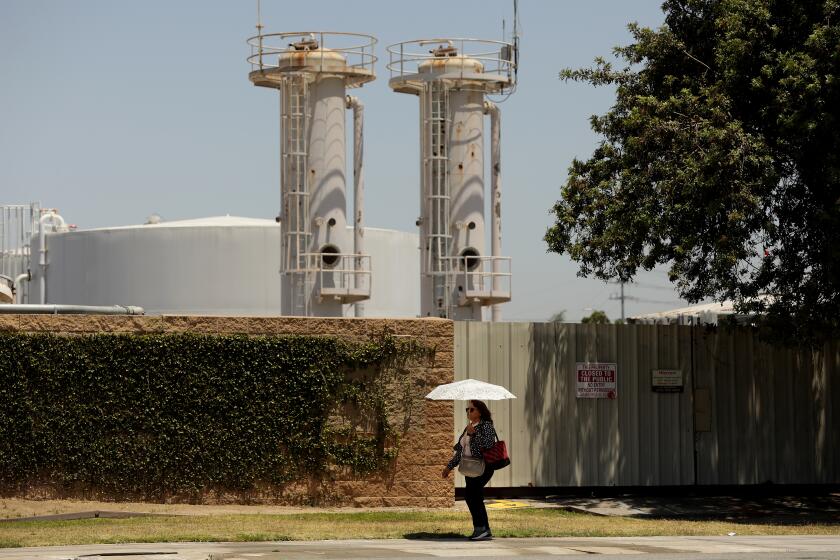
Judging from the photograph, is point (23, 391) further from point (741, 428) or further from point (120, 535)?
point (741, 428)

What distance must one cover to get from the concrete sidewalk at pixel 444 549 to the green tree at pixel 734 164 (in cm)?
599

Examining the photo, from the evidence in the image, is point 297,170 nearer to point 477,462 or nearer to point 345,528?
point 345,528

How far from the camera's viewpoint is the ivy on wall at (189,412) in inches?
782

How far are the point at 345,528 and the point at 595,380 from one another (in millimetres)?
7106

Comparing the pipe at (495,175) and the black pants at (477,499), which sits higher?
the pipe at (495,175)

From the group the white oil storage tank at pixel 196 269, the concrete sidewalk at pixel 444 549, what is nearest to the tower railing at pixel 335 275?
the white oil storage tank at pixel 196 269

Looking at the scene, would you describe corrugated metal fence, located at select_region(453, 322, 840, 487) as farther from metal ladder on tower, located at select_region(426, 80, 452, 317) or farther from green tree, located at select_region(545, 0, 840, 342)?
metal ladder on tower, located at select_region(426, 80, 452, 317)

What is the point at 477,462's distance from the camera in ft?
53.7

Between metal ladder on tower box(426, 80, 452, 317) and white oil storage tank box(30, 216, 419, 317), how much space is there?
1165 centimetres

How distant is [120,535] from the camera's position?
630 inches

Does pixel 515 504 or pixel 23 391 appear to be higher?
pixel 23 391

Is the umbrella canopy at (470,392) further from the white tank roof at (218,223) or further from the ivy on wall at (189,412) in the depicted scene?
the white tank roof at (218,223)

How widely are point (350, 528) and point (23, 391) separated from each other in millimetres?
5762

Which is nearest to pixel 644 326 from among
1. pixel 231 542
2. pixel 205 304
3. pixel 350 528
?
pixel 350 528
